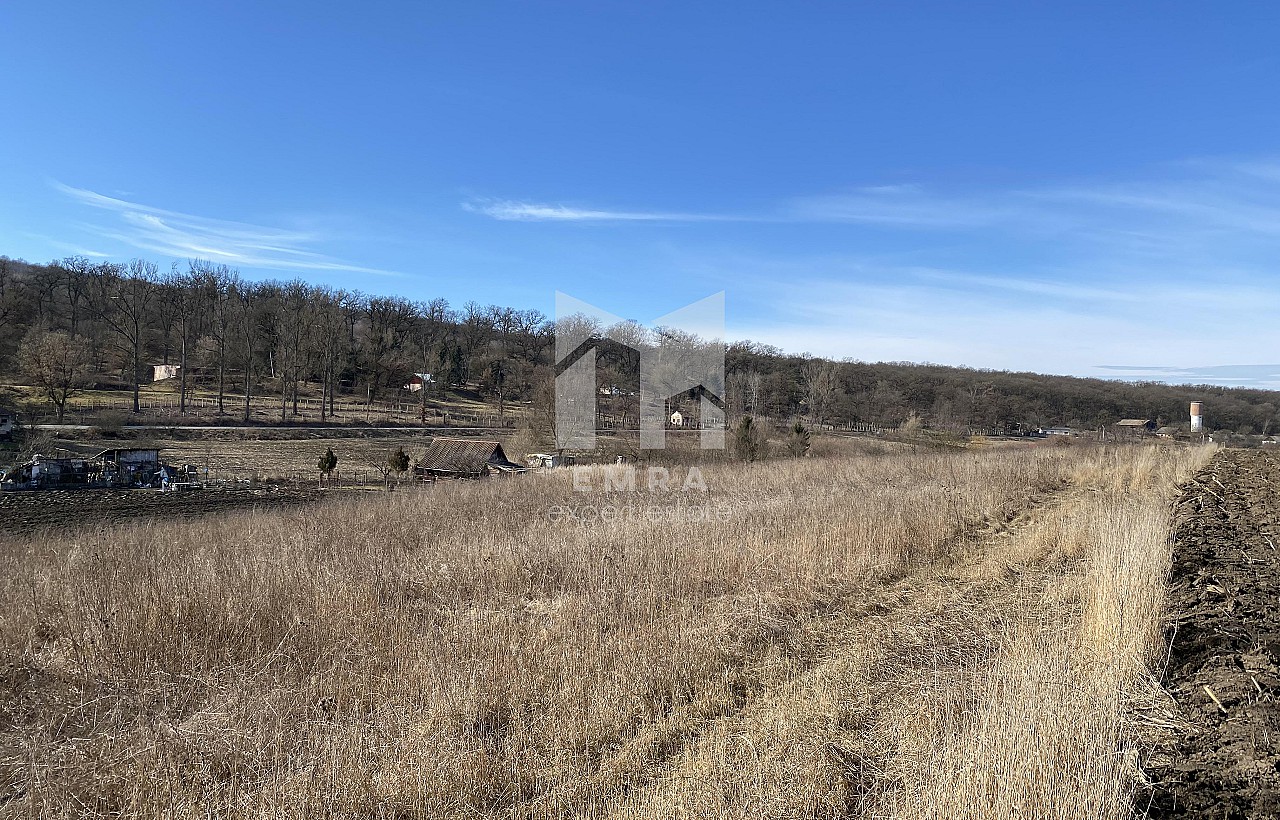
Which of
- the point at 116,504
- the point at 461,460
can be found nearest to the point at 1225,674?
the point at 116,504

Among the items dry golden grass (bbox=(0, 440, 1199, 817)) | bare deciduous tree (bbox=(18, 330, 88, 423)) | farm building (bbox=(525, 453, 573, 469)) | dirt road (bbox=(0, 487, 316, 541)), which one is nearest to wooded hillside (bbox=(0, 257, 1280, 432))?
bare deciduous tree (bbox=(18, 330, 88, 423))

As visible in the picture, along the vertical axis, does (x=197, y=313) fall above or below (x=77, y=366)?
above

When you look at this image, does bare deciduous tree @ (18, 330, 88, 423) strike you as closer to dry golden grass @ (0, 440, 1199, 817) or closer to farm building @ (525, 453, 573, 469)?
farm building @ (525, 453, 573, 469)

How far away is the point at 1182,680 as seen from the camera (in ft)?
13.3

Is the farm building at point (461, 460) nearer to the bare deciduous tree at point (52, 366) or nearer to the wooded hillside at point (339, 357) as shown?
the wooded hillside at point (339, 357)

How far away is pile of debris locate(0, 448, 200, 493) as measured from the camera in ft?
74.5

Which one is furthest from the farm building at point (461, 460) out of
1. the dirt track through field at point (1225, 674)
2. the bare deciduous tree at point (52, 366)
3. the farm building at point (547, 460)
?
the bare deciduous tree at point (52, 366)

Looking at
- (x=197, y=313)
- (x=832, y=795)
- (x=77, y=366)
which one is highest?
(x=197, y=313)

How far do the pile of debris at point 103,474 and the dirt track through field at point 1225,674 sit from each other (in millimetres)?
27019

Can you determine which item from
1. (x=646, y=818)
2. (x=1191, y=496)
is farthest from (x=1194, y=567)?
(x=1191, y=496)

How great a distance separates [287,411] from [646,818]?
5352 centimetres

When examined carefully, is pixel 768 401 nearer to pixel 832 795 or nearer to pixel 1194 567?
Result: pixel 1194 567

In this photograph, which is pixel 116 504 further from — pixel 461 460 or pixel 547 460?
pixel 547 460

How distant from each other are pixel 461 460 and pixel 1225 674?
84.9ft
